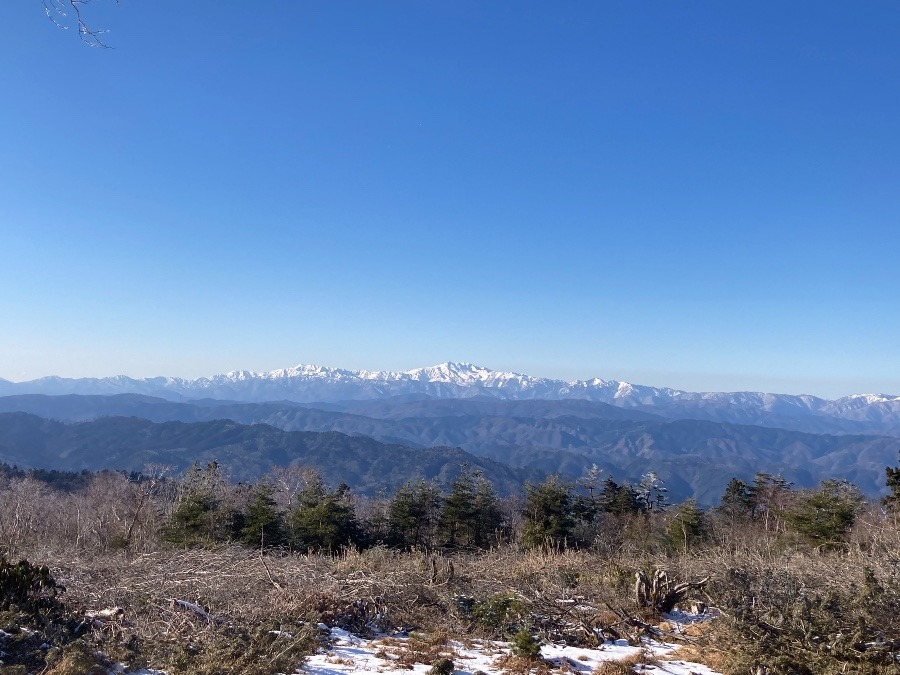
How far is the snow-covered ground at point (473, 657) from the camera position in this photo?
6.05 m

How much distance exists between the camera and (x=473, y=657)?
6578 mm

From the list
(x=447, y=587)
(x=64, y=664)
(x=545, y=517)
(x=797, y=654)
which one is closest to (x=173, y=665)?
(x=64, y=664)

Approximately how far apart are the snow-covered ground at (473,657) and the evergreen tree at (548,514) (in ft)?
81.9

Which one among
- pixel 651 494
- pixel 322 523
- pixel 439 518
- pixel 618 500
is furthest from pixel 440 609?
pixel 651 494

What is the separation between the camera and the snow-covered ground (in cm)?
605

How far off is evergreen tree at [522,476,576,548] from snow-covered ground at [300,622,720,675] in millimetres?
24970

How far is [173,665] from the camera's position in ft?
17.5

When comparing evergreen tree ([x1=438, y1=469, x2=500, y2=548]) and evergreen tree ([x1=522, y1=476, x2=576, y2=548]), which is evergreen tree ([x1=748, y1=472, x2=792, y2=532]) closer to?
evergreen tree ([x1=522, y1=476, x2=576, y2=548])

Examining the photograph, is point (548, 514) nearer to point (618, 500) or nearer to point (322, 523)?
point (618, 500)

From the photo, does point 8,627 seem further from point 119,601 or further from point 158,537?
point 158,537

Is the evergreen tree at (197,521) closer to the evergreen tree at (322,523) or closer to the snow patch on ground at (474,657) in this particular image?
the evergreen tree at (322,523)

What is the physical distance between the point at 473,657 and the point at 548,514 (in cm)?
2773

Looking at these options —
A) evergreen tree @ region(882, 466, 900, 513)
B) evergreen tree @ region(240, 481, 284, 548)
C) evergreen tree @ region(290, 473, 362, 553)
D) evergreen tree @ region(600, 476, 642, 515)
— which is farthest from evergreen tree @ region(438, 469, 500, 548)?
evergreen tree @ region(882, 466, 900, 513)

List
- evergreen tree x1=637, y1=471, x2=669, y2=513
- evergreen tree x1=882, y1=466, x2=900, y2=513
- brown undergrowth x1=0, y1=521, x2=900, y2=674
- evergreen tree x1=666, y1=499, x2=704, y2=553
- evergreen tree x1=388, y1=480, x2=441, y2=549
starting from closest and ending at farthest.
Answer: brown undergrowth x1=0, y1=521, x2=900, y2=674, evergreen tree x1=882, y1=466, x2=900, y2=513, evergreen tree x1=666, y1=499, x2=704, y2=553, evergreen tree x1=388, y1=480, x2=441, y2=549, evergreen tree x1=637, y1=471, x2=669, y2=513
